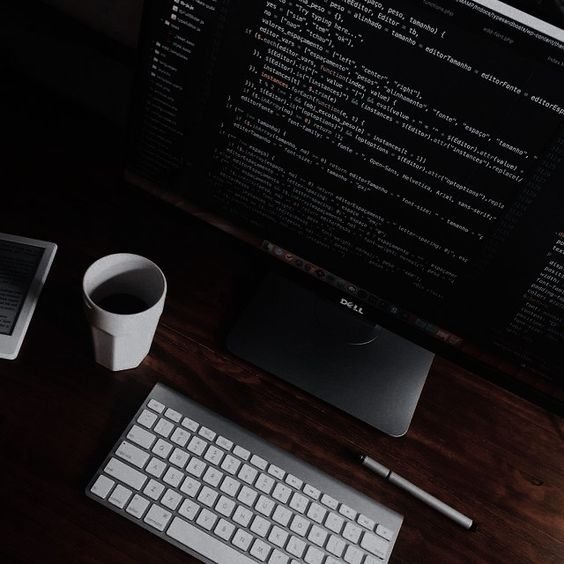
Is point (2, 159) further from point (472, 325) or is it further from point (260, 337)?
point (472, 325)

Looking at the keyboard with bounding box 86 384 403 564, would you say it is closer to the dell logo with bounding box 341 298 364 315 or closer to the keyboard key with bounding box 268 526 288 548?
the keyboard key with bounding box 268 526 288 548

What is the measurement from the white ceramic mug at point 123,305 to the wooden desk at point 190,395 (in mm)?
38

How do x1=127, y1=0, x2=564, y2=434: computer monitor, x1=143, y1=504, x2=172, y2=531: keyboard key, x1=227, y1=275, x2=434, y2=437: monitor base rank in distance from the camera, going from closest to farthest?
x1=127, y1=0, x2=564, y2=434: computer monitor < x1=143, y1=504, x2=172, y2=531: keyboard key < x1=227, y1=275, x2=434, y2=437: monitor base

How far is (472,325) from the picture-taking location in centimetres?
71

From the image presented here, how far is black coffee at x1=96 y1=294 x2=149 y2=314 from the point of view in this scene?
746 millimetres

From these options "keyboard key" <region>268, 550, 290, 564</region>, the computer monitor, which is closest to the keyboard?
"keyboard key" <region>268, 550, 290, 564</region>

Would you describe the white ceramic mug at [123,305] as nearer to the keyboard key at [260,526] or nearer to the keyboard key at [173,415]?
the keyboard key at [173,415]

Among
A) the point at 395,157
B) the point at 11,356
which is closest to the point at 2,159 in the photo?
the point at 11,356

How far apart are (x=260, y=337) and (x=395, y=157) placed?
28 centimetres

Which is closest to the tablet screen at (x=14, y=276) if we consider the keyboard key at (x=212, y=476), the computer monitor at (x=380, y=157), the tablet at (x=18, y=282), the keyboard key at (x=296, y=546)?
the tablet at (x=18, y=282)

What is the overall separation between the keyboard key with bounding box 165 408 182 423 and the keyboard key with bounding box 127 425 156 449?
3 cm

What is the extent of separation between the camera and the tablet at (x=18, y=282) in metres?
0.75

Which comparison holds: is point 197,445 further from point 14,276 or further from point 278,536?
point 14,276

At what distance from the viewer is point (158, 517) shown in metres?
0.67
